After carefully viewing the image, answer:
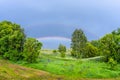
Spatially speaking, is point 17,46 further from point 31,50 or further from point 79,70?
point 79,70

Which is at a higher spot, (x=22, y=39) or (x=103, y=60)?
(x=22, y=39)

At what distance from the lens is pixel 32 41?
102 m

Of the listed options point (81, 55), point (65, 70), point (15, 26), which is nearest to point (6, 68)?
point (65, 70)

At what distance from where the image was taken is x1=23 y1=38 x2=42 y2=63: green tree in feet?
324

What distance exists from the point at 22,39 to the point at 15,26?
12.0m

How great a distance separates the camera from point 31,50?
99.6m

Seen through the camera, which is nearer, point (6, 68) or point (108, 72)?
point (6, 68)

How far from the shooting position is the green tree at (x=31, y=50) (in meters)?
98.6

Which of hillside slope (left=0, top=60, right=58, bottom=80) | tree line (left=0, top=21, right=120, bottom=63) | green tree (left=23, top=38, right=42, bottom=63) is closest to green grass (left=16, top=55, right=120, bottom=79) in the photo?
green tree (left=23, top=38, right=42, bottom=63)

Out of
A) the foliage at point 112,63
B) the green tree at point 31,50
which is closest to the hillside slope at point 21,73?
the green tree at point 31,50

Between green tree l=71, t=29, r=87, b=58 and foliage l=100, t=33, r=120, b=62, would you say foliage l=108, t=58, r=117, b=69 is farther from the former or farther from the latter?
green tree l=71, t=29, r=87, b=58

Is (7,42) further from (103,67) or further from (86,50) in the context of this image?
(86,50)

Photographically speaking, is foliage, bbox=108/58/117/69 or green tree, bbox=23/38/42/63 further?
green tree, bbox=23/38/42/63

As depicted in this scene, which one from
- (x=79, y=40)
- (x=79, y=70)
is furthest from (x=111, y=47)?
(x=79, y=40)
